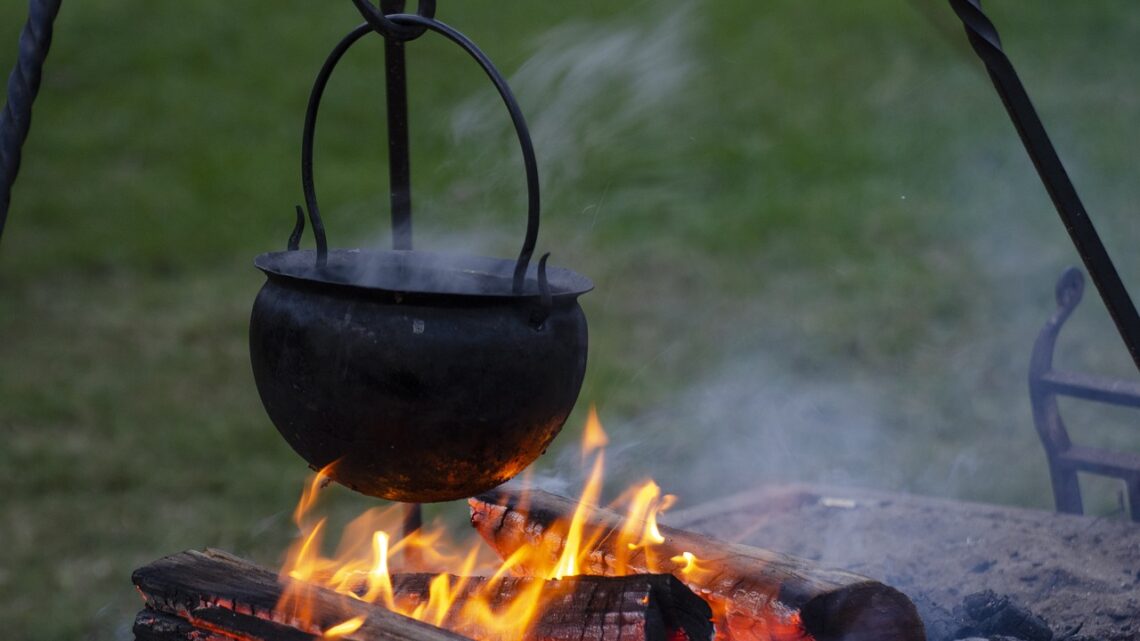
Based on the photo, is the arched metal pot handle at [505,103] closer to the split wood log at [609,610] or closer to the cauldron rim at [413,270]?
the cauldron rim at [413,270]

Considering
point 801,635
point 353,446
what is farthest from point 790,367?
point 353,446

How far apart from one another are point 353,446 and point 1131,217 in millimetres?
7336

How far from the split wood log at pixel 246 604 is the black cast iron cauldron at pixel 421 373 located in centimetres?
24

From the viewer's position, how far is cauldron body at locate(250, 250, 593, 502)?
1.93 meters

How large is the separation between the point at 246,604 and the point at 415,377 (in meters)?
0.61

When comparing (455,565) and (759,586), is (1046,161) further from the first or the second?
(455,565)

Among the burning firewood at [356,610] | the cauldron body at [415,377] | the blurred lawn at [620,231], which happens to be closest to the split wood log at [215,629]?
the burning firewood at [356,610]

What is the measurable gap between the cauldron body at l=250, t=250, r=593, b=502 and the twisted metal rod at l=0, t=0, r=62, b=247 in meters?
0.43

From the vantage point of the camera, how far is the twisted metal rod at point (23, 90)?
1.80 m

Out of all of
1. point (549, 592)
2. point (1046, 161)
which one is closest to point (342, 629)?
point (549, 592)

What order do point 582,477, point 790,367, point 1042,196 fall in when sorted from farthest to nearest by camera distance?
point 1042,196 < point 790,367 < point 582,477

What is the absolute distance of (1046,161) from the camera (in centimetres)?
213

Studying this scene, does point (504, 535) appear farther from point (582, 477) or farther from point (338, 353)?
point (338, 353)

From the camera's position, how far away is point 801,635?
7.72 feet
